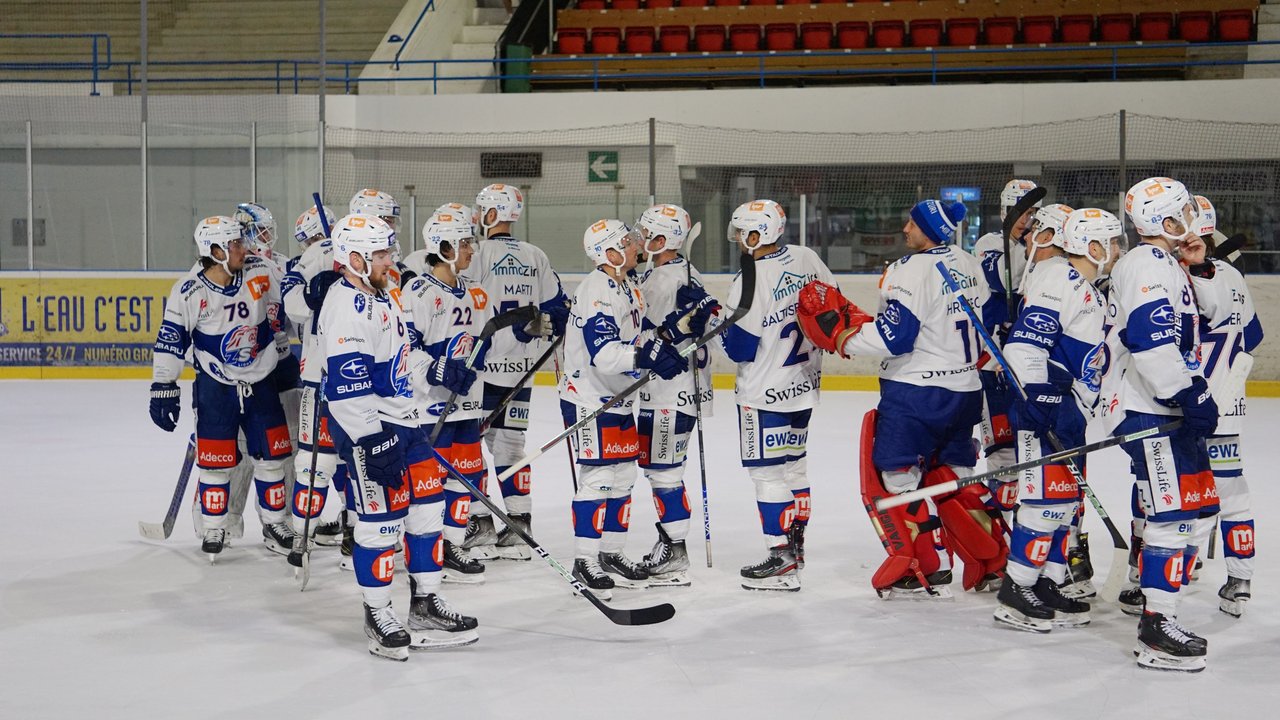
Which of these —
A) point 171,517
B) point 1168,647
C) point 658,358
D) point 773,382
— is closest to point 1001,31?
point 773,382

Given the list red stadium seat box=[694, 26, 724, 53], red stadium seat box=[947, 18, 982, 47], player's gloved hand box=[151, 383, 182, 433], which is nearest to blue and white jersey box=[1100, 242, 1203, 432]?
player's gloved hand box=[151, 383, 182, 433]

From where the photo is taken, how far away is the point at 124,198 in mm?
12680

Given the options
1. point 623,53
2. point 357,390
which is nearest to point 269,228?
point 357,390

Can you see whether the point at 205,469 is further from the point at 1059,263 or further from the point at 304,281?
the point at 1059,263

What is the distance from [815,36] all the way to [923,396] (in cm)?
1151

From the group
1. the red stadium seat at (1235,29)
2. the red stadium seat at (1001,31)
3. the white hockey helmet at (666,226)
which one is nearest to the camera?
the white hockey helmet at (666,226)

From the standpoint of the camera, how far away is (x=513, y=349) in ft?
18.3

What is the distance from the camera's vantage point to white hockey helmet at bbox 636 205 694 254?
514 centimetres

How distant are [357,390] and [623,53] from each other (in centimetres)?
1254

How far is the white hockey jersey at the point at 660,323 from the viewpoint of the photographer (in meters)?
5.05

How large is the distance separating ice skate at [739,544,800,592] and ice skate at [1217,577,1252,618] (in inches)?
57.3

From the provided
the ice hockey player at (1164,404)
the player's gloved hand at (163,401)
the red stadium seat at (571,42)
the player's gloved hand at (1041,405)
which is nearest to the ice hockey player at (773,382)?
the player's gloved hand at (1041,405)

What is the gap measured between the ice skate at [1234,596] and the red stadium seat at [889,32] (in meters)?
11.6

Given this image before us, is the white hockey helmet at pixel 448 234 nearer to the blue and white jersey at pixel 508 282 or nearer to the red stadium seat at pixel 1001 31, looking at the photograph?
the blue and white jersey at pixel 508 282
